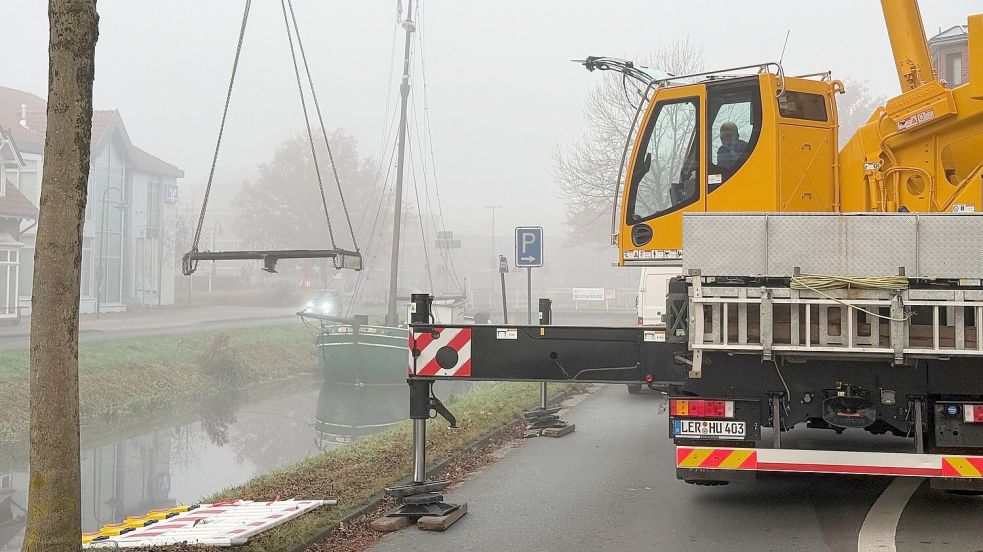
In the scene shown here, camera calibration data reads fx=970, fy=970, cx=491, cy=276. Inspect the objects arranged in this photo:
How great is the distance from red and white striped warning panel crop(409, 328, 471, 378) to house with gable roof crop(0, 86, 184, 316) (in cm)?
3285

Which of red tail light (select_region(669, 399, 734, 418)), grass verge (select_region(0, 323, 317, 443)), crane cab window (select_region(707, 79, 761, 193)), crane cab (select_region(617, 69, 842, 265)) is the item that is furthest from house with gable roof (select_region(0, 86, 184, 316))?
red tail light (select_region(669, 399, 734, 418))

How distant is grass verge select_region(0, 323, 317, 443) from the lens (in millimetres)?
19914

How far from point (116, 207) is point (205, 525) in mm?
41180

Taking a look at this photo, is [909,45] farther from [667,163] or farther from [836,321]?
[836,321]

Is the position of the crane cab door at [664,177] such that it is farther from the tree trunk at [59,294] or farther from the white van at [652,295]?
the white van at [652,295]

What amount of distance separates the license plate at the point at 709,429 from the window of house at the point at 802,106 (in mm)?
3555

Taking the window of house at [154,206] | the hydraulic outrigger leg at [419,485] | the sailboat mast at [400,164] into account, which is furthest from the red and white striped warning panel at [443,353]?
the window of house at [154,206]

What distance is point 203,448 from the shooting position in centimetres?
1862

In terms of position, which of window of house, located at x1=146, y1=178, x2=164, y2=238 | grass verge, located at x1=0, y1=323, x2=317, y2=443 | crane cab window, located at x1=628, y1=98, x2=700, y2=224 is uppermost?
window of house, located at x1=146, y1=178, x2=164, y2=238

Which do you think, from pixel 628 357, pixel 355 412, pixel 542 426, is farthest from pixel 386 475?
pixel 355 412

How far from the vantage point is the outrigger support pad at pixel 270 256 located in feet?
30.5

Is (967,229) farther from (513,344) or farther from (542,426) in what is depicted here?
(542,426)

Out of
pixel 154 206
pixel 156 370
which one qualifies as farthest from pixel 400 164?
pixel 154 206

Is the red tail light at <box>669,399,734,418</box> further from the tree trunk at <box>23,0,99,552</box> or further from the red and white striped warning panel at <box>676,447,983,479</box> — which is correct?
the tree trunk at <box>23,0,99,552</box>
